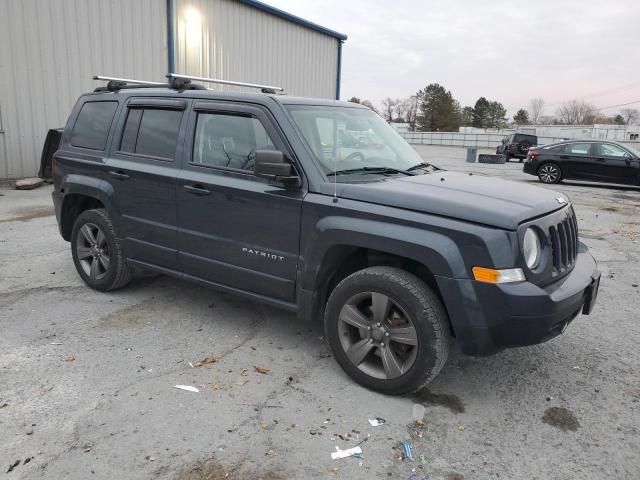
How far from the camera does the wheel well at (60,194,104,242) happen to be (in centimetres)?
512

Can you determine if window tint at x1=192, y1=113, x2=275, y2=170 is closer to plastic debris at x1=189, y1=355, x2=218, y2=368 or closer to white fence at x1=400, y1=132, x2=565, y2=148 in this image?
plastic debris at x1=189, y1=355, x2=218, y2=368

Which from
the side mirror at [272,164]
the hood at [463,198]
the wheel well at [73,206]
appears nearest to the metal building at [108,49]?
the wheel well at [73,206]

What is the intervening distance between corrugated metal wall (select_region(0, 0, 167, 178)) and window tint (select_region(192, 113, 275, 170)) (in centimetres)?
1041

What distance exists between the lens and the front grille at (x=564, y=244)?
3.17m

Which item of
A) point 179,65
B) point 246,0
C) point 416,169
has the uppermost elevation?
point 246,0

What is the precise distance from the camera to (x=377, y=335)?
10.7ft

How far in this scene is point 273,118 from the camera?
3.65 metres

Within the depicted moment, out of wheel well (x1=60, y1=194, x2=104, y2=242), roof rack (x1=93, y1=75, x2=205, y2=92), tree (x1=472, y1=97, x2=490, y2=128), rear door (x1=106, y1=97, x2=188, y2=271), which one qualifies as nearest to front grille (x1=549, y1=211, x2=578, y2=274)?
rear door (x1=106, y1=97, x2=188, y2=271)

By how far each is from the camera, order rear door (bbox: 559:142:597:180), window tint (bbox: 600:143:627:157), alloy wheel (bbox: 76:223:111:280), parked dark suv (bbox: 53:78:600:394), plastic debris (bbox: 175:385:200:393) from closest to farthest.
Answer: parked dark suv (bbox: 53:78:600:394), plastic debris (bbox: 175:385:200:393), alloy wheel (bbox: 76:223:111:280), window tint (bbox: 600:143:627:157), rear door (bbox: 559:142:597:180)

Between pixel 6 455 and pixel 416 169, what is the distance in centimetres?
327

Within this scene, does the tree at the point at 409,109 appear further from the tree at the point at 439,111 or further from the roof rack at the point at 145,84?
the roof rack at the point at 145,84

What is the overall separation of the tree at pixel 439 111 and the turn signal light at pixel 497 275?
7915cm

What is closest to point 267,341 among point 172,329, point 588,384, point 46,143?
point 172,329

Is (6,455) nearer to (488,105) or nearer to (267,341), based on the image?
(267,341)
